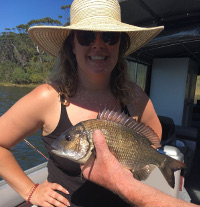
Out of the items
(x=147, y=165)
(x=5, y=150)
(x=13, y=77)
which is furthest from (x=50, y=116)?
(x=13, y=77)

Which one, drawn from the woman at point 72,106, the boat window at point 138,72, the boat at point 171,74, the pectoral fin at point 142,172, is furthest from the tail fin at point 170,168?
the boat window at point 138,72

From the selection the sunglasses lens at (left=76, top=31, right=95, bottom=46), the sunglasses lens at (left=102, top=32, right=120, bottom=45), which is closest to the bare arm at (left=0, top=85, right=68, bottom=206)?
the sunglasses lens at (left=76, top=31, right=95, bottom=46)

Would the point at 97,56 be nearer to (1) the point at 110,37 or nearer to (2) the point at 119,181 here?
(1) the point at 110,37

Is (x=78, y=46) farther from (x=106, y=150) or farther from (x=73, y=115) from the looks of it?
(x=106, y=150)

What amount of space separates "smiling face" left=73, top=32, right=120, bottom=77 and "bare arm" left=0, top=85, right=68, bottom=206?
1.23 feet

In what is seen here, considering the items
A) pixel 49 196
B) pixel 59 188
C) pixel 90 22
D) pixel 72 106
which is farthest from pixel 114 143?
pixel 90 22

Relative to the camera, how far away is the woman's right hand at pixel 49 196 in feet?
5.00

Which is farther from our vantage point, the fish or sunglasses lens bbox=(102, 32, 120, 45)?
sunglasses lens bbox=(102, 32, 120, 45)

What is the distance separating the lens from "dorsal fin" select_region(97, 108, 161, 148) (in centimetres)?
147

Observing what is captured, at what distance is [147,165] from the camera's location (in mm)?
1547

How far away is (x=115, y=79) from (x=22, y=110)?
0.90 m

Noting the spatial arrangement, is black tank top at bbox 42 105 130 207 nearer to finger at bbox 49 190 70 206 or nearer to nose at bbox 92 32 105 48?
finger at bbox 49 190 70 206

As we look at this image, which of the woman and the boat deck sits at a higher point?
the woman

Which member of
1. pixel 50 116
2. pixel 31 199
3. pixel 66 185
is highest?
pixel 50 116
